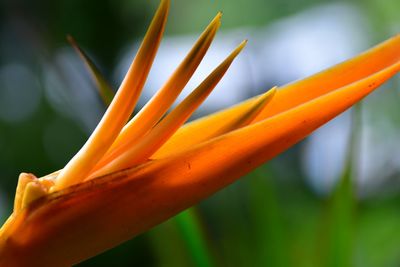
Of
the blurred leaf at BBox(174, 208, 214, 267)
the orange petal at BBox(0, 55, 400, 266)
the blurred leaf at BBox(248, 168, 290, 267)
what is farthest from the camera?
the blurred leaf at BBox(248, 168, 290, 267)

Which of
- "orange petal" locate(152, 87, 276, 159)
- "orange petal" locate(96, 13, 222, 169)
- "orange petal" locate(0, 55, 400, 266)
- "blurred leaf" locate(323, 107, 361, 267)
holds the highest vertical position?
"orange petal" locate(96, 13, 222, 169)

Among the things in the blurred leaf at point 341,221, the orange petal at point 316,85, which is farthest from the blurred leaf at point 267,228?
the orange petal at point 316,85

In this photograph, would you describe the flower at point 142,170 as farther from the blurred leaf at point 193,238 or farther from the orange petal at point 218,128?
the blurred leaf at point 193,238

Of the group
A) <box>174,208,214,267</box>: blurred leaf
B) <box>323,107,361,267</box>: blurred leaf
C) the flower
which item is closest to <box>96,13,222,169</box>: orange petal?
the flower

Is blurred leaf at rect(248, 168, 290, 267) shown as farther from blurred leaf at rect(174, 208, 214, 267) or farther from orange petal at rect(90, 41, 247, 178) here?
orange petal at rect(90, 41, 247, 178)

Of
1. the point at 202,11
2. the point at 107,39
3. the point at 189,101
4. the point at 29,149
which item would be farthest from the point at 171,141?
the point at 202,11

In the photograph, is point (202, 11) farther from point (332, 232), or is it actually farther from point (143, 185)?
point (143, 185)

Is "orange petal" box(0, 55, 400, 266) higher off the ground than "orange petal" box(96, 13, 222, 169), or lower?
lower
